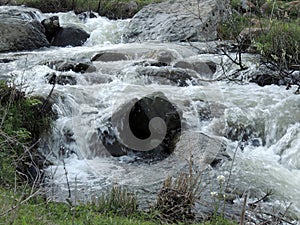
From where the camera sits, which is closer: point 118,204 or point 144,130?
point 118,204

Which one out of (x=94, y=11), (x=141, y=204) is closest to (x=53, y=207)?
(x=141, y=204)

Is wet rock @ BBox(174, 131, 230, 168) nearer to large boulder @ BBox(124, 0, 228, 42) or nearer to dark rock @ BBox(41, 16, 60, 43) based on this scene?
large boulder @ BBox(124, 0, 228, 42)

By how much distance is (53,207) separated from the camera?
14.4ft

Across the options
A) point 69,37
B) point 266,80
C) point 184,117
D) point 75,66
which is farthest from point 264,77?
point 69,37

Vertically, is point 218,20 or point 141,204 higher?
point 218,20

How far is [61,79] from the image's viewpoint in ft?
31.3

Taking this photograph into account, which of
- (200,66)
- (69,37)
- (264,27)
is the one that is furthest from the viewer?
(69,37)

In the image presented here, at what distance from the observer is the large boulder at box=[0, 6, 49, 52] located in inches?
526

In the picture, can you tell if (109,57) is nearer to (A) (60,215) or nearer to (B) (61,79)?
(B) (61,79)

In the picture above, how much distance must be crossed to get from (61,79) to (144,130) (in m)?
2.89

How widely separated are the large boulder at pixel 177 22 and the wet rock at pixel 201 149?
21.7 feet

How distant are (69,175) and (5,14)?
951 centimetres

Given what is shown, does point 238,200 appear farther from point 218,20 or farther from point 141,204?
point 218,20

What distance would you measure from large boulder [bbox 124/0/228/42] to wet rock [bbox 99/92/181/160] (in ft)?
20.9
